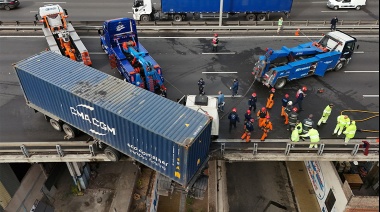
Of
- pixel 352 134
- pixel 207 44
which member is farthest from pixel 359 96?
pixel 207 44

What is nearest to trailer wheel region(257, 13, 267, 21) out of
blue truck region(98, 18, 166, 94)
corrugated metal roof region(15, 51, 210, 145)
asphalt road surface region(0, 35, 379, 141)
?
asphalt road surface region(0, 35, 379, 141)

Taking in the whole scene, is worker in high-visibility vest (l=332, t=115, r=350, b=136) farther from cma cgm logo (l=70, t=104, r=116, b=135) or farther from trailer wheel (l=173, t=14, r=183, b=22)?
trailer wheel (l=173, t=14, r=183, b=22)

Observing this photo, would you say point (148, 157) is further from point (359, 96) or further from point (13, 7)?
point (13, 7)

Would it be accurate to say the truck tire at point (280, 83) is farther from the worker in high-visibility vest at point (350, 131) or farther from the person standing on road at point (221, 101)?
the worker in high-visibility vest at point (350, 131)

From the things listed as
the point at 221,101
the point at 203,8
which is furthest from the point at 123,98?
the point at 203,8

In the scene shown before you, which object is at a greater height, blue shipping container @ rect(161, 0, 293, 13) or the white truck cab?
blue shipping container @ rect(161, 0, 293, 13)

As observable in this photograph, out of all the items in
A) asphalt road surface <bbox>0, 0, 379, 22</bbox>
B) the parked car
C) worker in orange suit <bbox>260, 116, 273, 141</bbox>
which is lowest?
worker in orange suit <bbox>260, 116, 273, 141</bbox>
